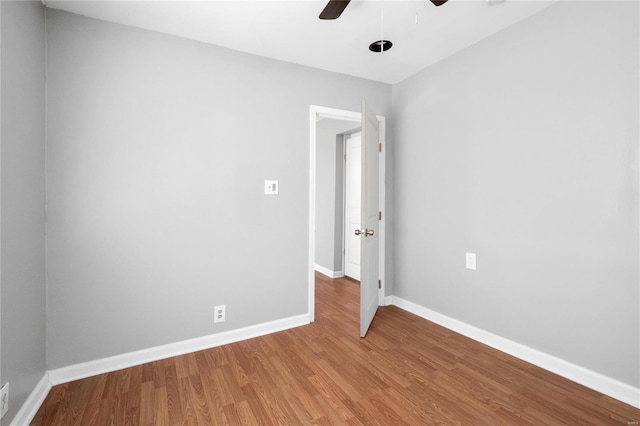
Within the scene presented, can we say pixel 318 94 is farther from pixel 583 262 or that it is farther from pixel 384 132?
pixel 583 262

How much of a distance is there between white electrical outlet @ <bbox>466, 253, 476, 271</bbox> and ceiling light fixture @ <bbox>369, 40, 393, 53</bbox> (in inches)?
77.1

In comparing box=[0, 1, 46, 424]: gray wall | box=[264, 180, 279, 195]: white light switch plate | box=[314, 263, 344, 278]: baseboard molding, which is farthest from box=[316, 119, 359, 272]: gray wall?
box=[0, 1, 46, 424]: gray wall

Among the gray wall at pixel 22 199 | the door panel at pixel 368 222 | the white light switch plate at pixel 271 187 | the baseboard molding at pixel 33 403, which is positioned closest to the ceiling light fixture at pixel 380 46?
the door panel at pixel 368 222

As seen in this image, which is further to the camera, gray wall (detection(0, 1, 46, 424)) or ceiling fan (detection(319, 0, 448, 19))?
ceiling fan (detection(319, 0, 448, 19))

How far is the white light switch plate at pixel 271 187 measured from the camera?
2.73 meters

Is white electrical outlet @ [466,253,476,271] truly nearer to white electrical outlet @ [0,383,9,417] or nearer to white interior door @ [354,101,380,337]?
white interior door @ [354,101,380,337]

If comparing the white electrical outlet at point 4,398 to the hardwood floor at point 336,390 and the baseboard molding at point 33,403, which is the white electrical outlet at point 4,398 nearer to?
the baseboard molding at point 33,403

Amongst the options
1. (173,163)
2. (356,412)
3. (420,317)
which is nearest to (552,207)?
(420,317)

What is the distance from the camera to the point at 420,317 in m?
3.10

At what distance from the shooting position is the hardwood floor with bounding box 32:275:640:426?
1.66m

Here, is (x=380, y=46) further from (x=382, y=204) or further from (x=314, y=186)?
(x=382, y=204)

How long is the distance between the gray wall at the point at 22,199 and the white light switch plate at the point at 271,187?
1.53 m

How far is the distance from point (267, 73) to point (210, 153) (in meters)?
0.93

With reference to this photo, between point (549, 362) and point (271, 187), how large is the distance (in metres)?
2.54
